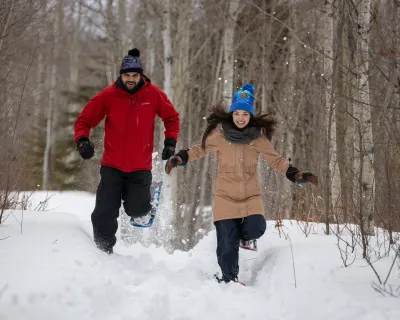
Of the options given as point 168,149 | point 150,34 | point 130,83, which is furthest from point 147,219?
point 150,34

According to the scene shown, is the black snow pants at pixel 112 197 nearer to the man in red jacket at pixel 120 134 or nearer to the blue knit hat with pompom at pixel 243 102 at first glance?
the man in red jacket at pixel 120 134

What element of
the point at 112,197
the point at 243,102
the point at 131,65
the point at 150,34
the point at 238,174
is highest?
the point at 150,34

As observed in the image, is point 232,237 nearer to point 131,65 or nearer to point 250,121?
point 250,121

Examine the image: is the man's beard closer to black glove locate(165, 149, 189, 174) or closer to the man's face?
the man's face

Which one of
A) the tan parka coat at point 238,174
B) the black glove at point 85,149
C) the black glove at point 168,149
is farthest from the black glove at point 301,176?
the black glove at point 85,149

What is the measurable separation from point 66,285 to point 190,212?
1369cm

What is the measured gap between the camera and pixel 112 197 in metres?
4.82

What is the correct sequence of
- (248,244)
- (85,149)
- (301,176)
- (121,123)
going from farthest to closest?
1. (121,123)
2. (248,244)
3. (85,149)
4. (301,176)

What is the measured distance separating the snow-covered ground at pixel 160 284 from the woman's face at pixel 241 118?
1184 millimetres

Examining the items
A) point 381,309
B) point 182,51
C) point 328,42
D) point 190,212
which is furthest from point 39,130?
point 381,309

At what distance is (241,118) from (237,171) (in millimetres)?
478

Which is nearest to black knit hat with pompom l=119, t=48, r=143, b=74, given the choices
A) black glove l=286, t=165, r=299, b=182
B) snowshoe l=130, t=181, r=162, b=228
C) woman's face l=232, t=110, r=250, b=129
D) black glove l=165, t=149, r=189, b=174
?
black glove l=165, t=149, r=189, b=174

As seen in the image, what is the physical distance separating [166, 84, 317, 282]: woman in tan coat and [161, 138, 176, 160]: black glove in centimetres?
28

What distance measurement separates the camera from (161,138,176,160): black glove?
4.89m
